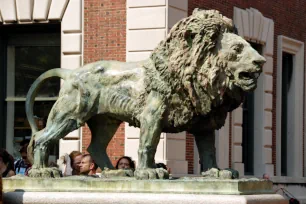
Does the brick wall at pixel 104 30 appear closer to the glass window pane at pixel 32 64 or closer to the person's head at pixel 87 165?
the glass window pane at pixel 32 64

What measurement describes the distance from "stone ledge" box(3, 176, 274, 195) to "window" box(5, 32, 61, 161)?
Result: 11193mm

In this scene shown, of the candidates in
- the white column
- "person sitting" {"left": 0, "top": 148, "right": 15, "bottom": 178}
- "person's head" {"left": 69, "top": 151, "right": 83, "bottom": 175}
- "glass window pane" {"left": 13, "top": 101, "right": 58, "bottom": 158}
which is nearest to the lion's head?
"person's head" {"left": 69, "top": 151, "right": 83, "bottom": 175}

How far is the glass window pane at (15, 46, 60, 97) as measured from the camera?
1998cm

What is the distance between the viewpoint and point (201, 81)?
8.38m

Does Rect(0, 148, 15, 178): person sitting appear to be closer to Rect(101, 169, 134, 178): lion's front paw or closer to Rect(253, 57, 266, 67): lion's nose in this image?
Rect(101, 169, 134, 178): lion's front paw

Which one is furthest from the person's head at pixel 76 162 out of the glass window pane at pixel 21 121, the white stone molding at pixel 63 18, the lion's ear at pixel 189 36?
the glass window pane at pixel 21 121

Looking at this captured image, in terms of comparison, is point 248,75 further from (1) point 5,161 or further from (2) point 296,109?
(2) point 296,109

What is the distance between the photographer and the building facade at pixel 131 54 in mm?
18641

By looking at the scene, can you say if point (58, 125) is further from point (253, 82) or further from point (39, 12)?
point (39, 12)

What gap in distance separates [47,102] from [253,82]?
38.8ft

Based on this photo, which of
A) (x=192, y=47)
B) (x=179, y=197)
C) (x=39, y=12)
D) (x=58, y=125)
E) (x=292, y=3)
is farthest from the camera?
(x=292, y=3)

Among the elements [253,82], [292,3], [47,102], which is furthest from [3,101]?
[253,82]

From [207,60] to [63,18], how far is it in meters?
11.3

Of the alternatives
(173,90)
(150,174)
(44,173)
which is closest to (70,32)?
(44,173)
